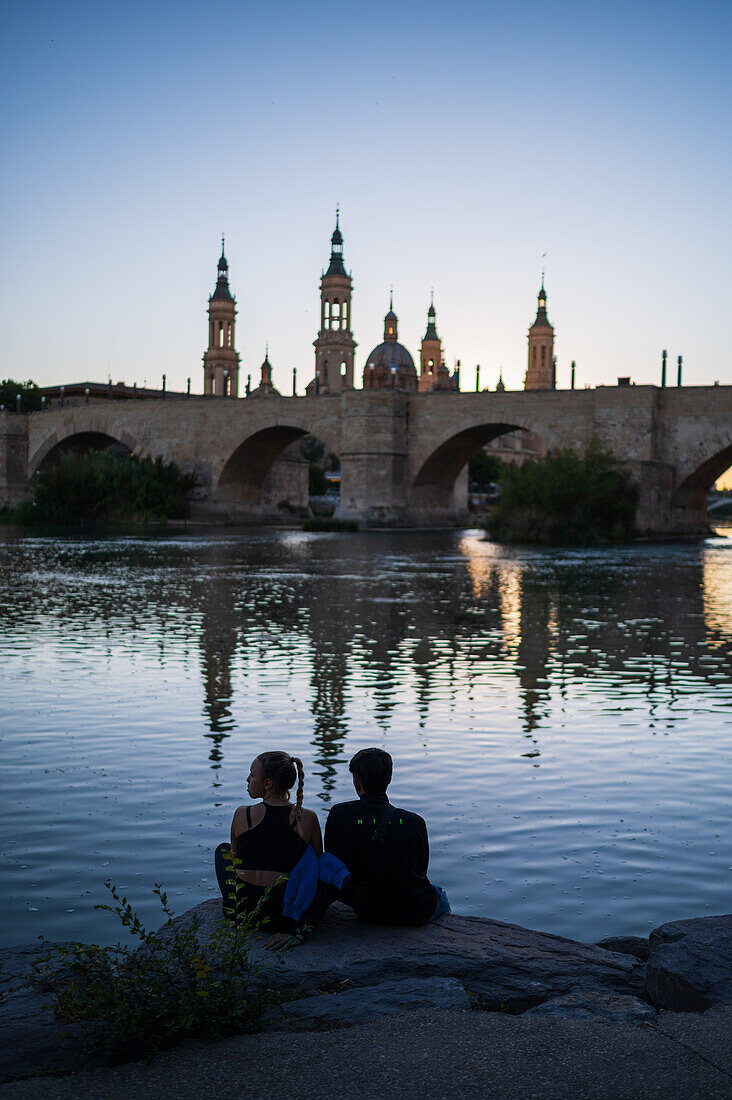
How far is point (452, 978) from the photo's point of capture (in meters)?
3.07

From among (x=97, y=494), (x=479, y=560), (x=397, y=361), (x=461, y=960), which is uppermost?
(x=397, y=361)

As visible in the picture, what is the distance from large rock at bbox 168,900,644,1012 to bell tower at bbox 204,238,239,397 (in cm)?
8251

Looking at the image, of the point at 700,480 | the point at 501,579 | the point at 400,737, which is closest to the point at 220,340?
the point at 700,480

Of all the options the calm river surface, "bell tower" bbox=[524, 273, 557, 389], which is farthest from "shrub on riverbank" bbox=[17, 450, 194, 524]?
"bell tower" bbox=[524, 273, 557, 389]

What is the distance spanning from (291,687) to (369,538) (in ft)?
87.1

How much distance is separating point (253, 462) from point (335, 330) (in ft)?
124

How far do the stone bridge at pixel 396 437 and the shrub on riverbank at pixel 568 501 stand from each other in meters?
0.90

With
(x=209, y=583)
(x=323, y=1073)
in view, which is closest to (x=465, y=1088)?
(x=323, y=1073)

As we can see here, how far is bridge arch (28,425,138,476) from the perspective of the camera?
54062 mm

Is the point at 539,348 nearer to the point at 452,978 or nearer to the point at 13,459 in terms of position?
the point at 13,459

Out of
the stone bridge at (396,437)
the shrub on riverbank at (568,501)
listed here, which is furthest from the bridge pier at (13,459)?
the shrub on riverbank at (568,501)

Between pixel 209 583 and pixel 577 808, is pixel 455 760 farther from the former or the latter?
pixel 209 583

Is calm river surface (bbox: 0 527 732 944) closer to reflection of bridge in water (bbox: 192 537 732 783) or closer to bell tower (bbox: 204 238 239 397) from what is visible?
reflection of bridge in water (bbox: 192 537 732 783)

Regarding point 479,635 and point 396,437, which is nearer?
point 479,635
